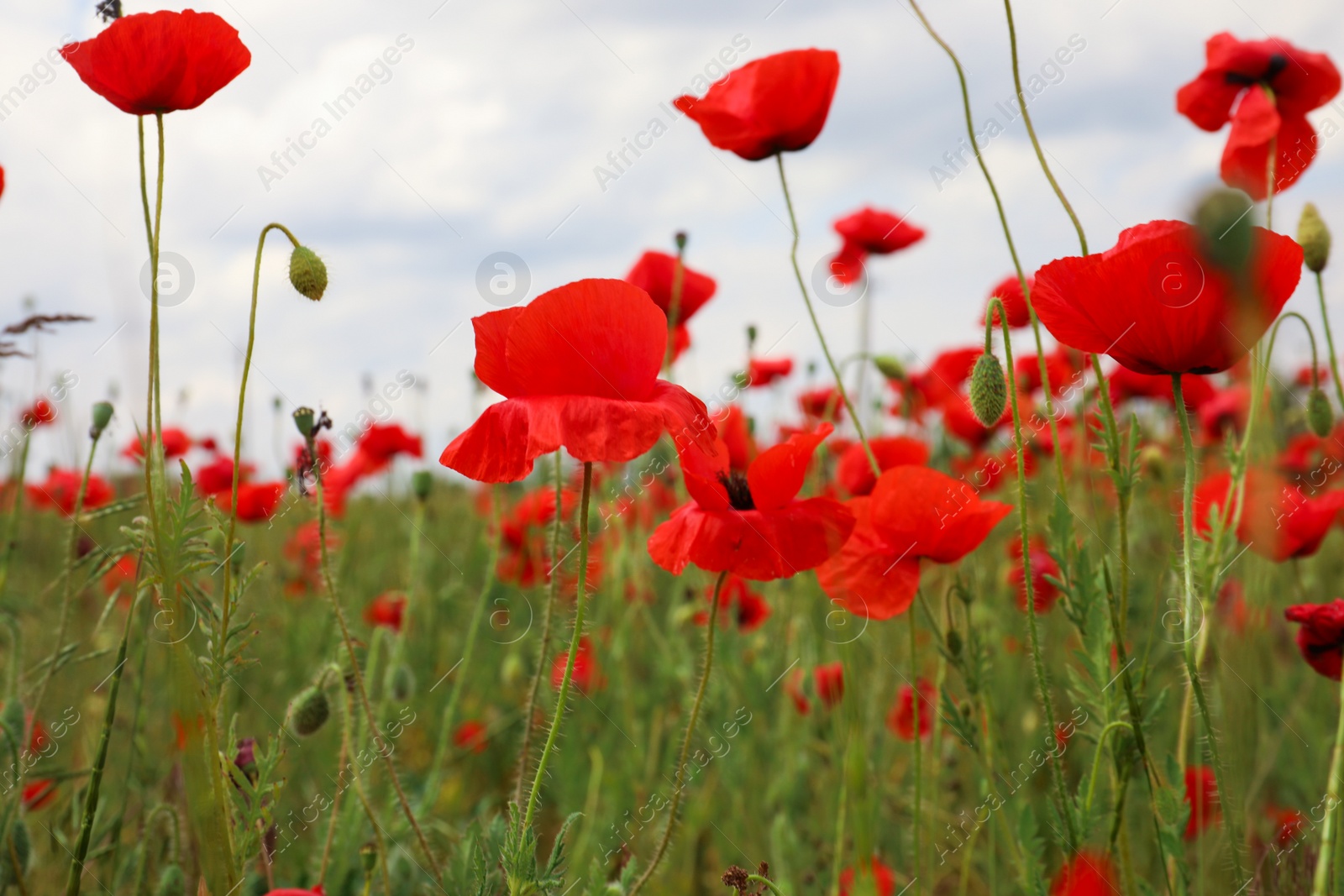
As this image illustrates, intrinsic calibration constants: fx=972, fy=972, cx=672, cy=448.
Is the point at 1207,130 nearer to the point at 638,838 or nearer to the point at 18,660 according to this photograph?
the point at 638,838

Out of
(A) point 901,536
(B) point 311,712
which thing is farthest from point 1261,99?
(B) point 311,712

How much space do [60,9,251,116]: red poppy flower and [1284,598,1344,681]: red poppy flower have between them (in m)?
1.44

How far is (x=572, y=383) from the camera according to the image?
954 mm

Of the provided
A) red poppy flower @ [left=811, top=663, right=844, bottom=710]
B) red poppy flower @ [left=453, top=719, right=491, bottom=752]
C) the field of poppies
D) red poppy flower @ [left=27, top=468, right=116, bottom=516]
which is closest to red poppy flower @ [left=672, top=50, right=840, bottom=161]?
the field of poppies

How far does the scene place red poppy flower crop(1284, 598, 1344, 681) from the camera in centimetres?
118

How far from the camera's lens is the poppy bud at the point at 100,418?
4.57ft

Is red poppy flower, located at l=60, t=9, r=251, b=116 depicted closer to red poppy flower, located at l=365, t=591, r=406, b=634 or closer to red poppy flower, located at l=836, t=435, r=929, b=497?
red poppy flower, located at l=836, t=435, r=929, b=497

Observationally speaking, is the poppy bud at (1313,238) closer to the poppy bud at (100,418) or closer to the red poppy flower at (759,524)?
the red poppy flower at (759,524)

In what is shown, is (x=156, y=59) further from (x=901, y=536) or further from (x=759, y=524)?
(x=901, y=536)

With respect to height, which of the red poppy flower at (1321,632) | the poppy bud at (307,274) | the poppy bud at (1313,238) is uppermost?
the poppy bud at (1313,238)

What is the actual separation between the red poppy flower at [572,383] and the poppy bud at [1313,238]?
0.97 metres

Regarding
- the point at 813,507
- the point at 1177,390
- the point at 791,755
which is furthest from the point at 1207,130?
the point at 791,755

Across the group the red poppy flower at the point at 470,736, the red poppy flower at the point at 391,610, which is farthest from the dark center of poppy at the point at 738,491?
the red poppy flower at the point at 391,610

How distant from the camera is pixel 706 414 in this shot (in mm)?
995
